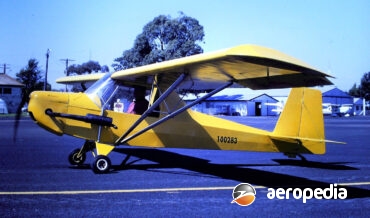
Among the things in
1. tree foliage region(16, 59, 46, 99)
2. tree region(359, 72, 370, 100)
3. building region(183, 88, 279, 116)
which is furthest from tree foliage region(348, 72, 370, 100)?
tree foliage region(16, 59, 46, 99)

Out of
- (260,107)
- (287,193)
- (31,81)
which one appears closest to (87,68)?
(260,107)

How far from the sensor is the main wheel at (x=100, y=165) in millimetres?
7242

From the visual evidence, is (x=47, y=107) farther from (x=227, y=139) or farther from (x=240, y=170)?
(x=240, y=170)

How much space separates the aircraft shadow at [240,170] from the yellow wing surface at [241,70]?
1899mm

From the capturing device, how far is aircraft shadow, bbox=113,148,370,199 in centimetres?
649

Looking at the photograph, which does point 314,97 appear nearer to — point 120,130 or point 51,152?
point 120,130

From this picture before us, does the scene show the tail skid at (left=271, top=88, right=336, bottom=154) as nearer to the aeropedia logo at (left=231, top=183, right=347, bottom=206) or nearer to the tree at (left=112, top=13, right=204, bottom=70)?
the aeropedia logo at (left=231, top=183, right=347, bottom=206)

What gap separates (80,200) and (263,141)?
5.11 metres

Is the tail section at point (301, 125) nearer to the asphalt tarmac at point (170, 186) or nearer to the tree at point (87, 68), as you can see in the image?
the asphalt tarmac at point (170, 186)

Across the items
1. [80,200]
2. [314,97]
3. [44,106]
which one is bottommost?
[80,200]

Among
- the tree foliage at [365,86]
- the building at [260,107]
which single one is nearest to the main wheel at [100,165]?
the building at [260,107]

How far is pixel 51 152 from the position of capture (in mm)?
10805

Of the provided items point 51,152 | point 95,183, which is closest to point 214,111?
point 51,152

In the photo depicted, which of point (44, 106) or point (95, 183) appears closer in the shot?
point (95, 183)
